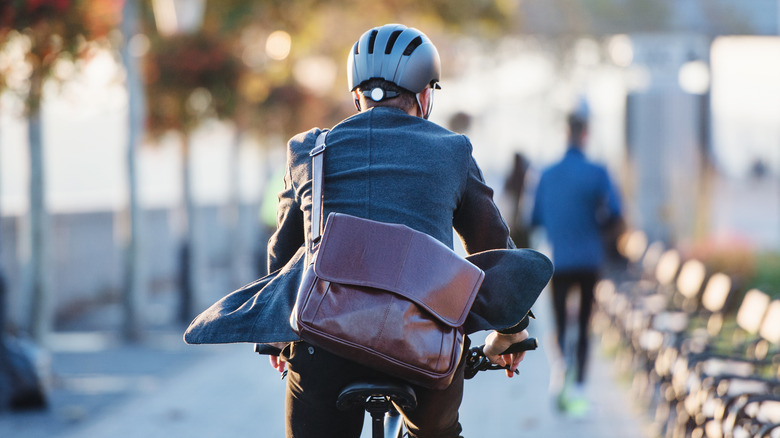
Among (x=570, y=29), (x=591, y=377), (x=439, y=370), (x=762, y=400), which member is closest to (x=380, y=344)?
(x=439, y=370)

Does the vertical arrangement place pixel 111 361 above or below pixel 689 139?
below

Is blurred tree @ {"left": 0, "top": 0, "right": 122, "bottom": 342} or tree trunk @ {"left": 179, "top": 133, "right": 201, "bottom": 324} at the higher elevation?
blurred tree @ {"left": 0, "top": 0, "right": 122, "bottom": 342}

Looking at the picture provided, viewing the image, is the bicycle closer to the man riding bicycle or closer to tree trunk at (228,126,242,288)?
the man riding bicycle

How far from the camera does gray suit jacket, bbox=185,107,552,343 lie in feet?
9.96

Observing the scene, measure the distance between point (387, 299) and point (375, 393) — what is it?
243 millimetres

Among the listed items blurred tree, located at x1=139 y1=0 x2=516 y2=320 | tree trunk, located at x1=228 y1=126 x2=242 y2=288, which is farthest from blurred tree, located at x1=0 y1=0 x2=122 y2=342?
tree trunk, located at x1=228 y1=126 x2=242 y2=288

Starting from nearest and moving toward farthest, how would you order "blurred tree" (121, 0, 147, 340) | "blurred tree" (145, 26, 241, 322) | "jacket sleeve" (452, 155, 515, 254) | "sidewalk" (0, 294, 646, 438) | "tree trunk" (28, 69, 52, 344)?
"jacket sleeve" (452, 155, 515, 254) < "sidewalk" (0, 294, 646, 438) < "tree trunk" (28, 69, 52, 344) < "blurred tree" (121, 0, 147, 340) < "blurred tree" (145, 26, 241, 322)

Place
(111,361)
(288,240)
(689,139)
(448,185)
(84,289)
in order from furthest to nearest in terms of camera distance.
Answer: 1. (689,139)
2. (84,289)
3. (111,361)
4. (288,240)
5. (448,185)

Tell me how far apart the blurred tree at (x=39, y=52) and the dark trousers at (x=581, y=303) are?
3888mm

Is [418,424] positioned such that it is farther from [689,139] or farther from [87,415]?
[689,139]

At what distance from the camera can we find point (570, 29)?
627 inches

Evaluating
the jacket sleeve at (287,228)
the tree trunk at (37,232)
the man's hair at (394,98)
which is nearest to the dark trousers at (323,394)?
the jacket sleeve at (287,228)

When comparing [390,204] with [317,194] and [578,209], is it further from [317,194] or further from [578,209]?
[578,209]

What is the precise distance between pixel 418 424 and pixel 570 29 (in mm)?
13313
